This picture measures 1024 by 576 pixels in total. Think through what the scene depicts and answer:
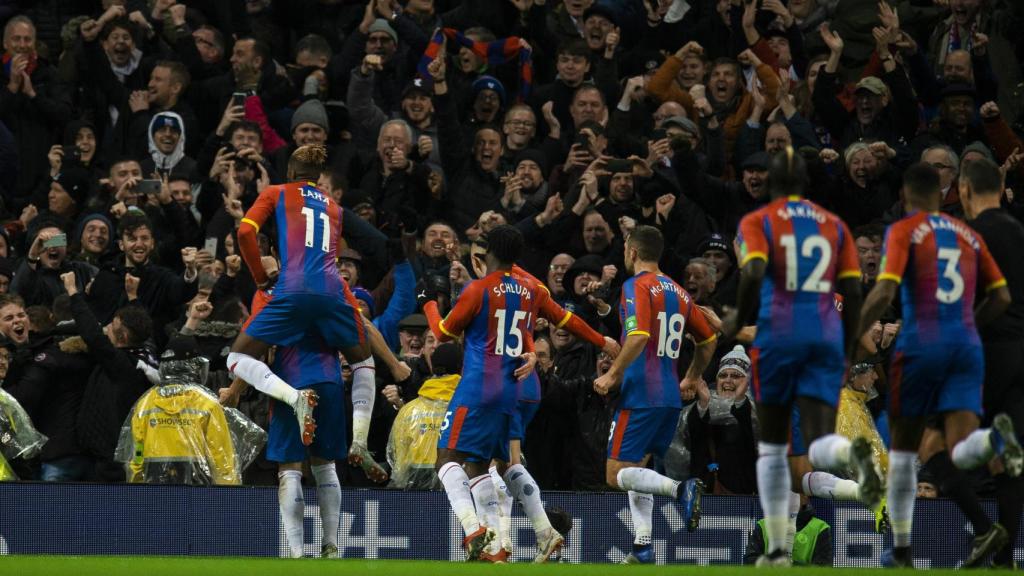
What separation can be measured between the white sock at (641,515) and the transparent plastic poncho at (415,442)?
1.83 meters

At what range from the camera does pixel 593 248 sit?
1552 cm

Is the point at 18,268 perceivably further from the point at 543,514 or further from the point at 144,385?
the point at 543,514

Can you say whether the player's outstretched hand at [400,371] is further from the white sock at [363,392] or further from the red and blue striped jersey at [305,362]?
the red and blue striped jersey at [305,362]

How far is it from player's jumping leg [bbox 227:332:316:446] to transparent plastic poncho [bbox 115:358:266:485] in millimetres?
1429

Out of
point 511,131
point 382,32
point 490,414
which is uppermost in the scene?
point 382,32

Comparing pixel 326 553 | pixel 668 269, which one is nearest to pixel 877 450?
pixel 668 269

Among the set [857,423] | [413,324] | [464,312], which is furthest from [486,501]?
[857,423]

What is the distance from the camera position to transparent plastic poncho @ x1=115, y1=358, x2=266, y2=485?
41.9 ft

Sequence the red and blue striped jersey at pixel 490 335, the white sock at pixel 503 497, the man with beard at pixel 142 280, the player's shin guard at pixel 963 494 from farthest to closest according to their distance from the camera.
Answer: the man with beard at pixel 142 280 < the white sock at pixel 503 497 < the red and blue striped jersey at pixel 490 335 < the player's shin guard at pixel 963 494

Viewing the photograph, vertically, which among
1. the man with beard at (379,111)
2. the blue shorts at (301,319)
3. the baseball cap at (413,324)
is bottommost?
the blue shorts at (301,319)

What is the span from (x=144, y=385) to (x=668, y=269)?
16.1 feet

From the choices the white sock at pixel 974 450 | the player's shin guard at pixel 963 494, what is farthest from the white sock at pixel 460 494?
the white sock at pixel 974 450

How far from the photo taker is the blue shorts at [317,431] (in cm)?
1139

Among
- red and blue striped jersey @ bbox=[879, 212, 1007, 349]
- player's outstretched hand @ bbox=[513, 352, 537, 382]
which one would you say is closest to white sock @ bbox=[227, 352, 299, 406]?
player's outstretched hand @ bbox=[513, 352, 537, 382]
